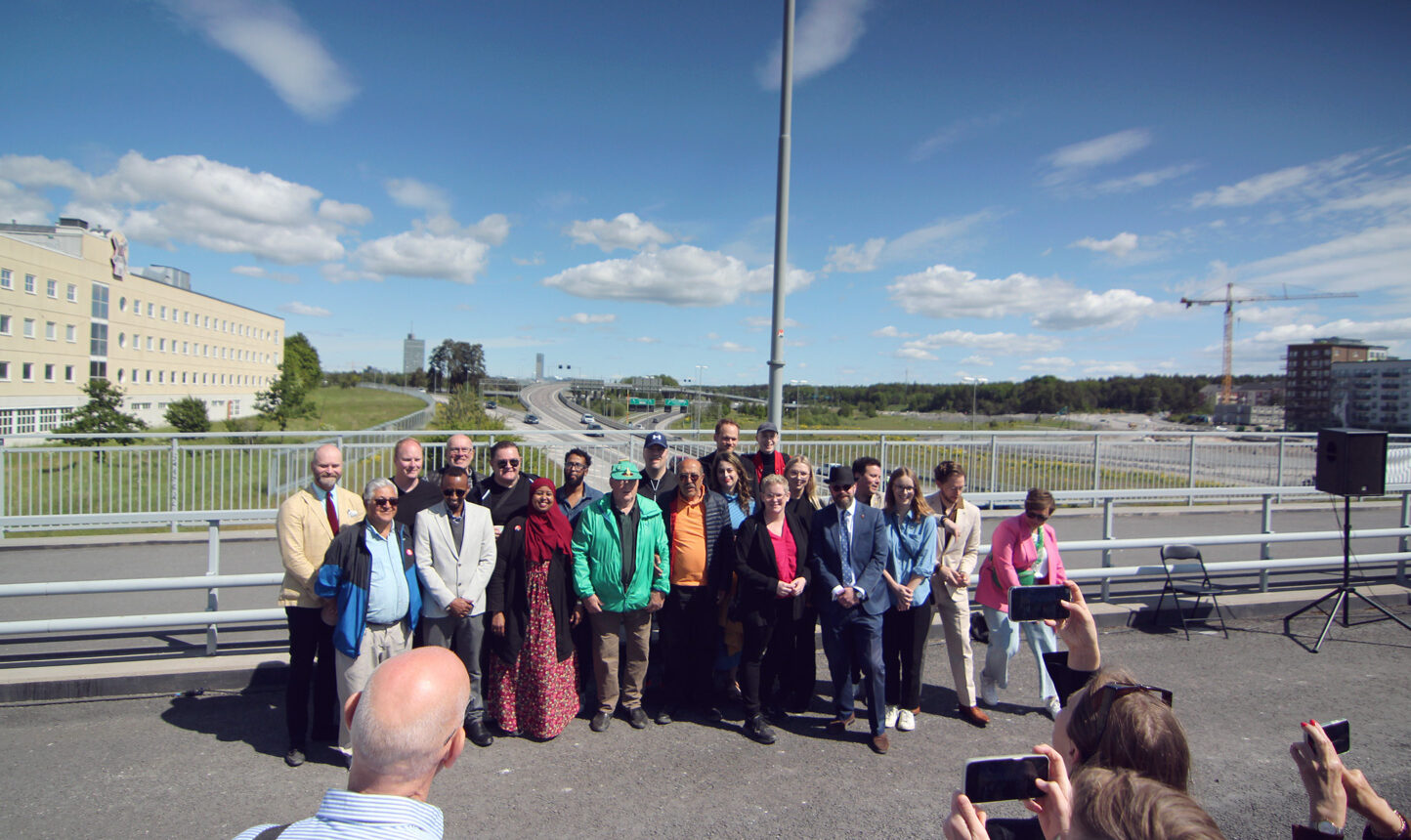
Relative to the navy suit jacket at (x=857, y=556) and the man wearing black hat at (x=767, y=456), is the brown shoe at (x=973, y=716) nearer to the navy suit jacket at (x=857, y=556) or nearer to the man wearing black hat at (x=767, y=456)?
the navy suit jacket at (x=857, y=556)

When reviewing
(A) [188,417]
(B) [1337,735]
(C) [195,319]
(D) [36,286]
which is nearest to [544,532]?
(B) [1337,735]

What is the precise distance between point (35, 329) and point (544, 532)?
213ft

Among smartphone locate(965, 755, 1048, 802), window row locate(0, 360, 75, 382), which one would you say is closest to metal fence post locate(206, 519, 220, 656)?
smartphone locate(965, 755, 1048, 802)

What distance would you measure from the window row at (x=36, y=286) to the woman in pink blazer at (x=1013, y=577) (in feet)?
208

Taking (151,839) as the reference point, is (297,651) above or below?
above

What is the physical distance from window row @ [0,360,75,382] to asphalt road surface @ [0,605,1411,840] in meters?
58.8

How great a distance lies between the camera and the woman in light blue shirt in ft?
16.6

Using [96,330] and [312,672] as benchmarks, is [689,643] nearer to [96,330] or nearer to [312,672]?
[312,672]

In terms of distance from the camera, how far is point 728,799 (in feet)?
12.9

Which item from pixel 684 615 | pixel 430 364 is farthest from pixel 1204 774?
pixel 430 364

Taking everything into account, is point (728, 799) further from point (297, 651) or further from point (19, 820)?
point (19, 820)

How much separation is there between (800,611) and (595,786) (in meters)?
1.78

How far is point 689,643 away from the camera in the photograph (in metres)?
5.27

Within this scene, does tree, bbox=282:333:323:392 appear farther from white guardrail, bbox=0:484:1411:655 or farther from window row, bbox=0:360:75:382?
white guardrail, bbox=0:484:1411:655
